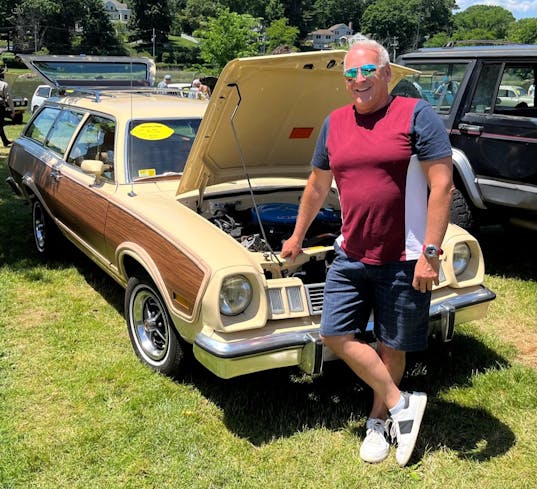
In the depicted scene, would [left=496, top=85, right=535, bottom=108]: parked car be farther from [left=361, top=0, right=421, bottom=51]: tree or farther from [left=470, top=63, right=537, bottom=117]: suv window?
[left=361, top=0, right=421, bottom=51]: tree

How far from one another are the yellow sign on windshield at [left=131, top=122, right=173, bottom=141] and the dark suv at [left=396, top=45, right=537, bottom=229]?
2.81 metres

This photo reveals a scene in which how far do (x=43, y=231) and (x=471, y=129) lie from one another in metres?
4.19

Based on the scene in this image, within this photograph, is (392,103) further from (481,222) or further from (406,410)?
(481,222)

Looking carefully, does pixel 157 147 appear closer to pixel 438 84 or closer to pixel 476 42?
pixel 438 84

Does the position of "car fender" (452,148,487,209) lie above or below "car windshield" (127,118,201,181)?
below

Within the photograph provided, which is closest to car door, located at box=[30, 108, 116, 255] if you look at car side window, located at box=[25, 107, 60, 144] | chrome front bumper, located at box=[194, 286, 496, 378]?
car side window, located at box=[25, 107, 60, 144]

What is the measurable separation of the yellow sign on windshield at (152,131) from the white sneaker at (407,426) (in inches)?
105

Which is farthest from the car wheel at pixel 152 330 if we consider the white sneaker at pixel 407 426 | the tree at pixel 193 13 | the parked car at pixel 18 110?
the tree at pixel 193 13

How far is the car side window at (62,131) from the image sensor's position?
5.01 metres

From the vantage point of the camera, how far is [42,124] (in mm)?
5738

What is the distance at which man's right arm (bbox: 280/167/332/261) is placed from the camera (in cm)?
293

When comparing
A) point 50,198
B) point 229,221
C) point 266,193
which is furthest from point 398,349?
point 50,198

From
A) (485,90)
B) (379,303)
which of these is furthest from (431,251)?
(485,90)

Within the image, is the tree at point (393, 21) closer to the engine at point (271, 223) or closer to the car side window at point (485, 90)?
the car side window at point (485, 90)
